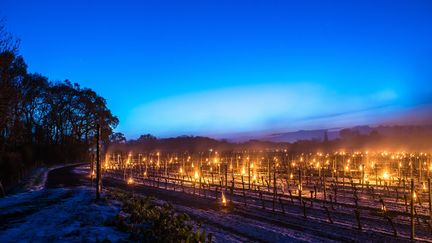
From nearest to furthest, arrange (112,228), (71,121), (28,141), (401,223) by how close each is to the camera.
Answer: (112,228)
(401,223)
(28,141)
(71,121)

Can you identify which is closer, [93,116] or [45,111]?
[45,111]

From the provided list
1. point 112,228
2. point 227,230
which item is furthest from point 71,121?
point 112,228

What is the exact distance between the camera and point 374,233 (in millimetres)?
→ 15289

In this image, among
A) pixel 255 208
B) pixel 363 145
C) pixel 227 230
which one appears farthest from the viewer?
pixel 363 145

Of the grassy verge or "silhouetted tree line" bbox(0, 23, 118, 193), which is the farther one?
"silhouetted tree line" bbox(0, 23, 118, 193)

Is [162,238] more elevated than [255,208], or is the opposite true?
[162,238]

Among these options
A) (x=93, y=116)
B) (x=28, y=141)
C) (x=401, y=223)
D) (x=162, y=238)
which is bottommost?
(x=401, y=223)

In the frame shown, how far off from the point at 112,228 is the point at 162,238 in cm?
178

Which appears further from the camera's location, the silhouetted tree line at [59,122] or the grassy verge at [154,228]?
the silhouetted tree line at [59,122]

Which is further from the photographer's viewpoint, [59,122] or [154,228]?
[59,122]

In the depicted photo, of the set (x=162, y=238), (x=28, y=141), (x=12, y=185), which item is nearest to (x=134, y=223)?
(x=162, y=238)

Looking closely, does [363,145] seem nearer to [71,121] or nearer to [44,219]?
[71,121]

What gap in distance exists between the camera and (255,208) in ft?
67.5

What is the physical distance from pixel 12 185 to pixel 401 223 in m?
23.9
